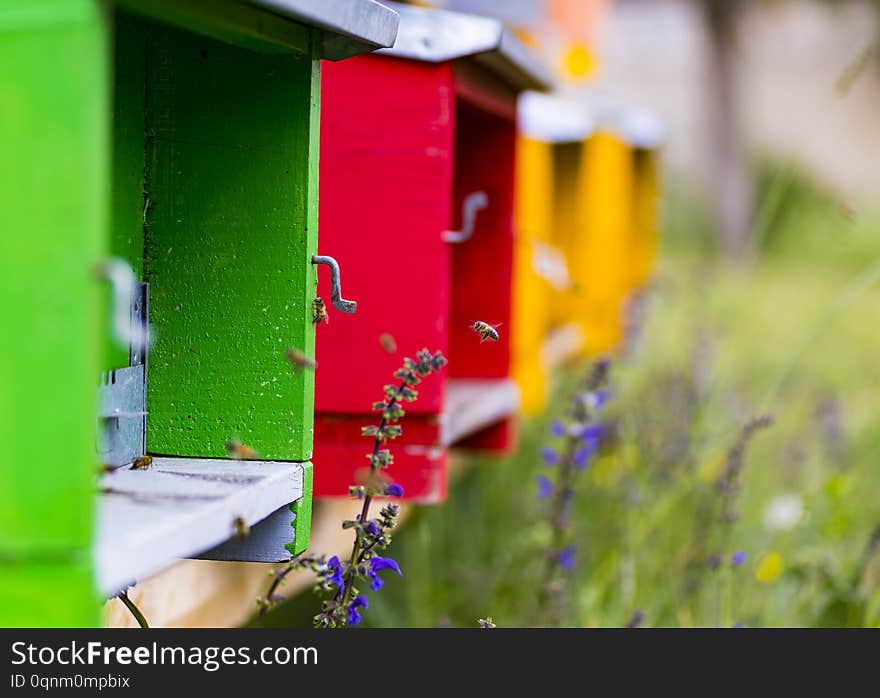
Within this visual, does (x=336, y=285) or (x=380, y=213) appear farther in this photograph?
(x=380, y=213)

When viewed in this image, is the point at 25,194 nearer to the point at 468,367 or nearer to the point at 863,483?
the point at 468,367

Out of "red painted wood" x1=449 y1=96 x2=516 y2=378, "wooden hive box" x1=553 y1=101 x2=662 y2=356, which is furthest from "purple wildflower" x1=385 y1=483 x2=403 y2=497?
"wooden hive box" x1=553 y1=101 x2=662 y2=356

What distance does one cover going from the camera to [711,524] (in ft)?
10.4

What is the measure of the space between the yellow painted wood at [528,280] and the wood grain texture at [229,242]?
1.76 meters

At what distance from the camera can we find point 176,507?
53.7 inches

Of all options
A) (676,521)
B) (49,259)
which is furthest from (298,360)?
(676,521)

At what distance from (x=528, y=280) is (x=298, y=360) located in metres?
2.18

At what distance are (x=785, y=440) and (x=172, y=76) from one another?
3.60 metres

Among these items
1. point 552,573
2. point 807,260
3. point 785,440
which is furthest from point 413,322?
point 807,260

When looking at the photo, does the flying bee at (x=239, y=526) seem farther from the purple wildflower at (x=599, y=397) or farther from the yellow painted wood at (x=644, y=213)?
the yellow painted wood at (x=644, y=213)

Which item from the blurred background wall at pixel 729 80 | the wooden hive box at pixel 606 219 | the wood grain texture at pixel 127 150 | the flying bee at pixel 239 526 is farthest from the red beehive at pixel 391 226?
the wooden hive box at pixel 606 219

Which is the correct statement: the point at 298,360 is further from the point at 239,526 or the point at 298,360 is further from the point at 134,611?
the point at 134,611

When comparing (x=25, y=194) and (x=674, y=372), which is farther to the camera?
(x=674, y=372)

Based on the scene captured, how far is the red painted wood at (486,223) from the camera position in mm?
2783
